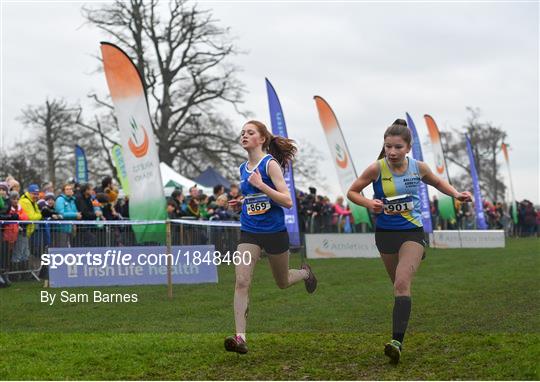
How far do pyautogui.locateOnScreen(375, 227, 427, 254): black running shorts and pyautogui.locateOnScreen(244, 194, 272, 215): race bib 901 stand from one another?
3.29 feet

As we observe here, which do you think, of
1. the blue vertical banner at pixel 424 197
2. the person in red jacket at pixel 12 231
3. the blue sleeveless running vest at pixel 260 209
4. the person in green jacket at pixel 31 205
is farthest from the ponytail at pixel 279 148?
the blue vertical banner at pixel 424 197

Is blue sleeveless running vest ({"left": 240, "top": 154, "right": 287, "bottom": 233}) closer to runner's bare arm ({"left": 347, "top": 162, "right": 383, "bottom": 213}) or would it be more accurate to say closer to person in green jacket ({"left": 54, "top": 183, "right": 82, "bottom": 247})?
runner's bare arm ({"left": 347, "top": 162, "right": 383, "bottom": 213})

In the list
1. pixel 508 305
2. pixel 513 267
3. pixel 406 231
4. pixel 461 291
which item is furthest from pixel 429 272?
pixel 406 231

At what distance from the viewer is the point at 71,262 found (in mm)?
12781

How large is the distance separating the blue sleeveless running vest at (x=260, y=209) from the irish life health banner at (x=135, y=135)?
8699mm

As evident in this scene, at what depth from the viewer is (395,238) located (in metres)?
7.01

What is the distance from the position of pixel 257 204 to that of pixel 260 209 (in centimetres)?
5

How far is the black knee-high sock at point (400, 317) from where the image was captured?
21.9 ft

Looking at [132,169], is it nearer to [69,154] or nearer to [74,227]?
[74,227]

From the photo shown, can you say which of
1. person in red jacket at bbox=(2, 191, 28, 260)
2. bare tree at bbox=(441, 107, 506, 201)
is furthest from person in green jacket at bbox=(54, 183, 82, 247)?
bare tree at bbox=(441, 107, 506, 201)

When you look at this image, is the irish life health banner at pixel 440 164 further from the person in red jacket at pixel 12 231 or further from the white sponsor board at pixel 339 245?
the person in red jacket at pixel 12 231

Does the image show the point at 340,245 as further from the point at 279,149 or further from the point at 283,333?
the point at 279,149

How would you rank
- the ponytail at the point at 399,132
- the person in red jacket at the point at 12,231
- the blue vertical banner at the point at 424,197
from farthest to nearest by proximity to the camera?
the blue vertical banner at the point at 424,197
the person in red jacket at the point at 12,231
the ponytail at the point at 399,132

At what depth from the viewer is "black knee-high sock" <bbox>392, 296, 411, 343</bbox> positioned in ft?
21.9
